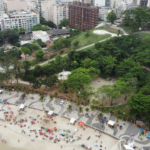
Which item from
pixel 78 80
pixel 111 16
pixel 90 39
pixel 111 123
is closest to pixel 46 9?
pixel 111 16

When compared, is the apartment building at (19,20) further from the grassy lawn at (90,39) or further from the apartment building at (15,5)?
the grassy lawn at (90,39)

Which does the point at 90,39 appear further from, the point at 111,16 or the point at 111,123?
the point at 111,123

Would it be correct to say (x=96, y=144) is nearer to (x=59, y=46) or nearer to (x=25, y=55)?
(x=59, y=46)

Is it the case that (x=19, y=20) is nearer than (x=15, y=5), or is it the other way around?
(x=19, y=20)

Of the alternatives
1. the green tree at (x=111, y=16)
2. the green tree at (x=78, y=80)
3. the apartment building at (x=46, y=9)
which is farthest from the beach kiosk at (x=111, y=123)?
the apartment building at (x=46, y=9)

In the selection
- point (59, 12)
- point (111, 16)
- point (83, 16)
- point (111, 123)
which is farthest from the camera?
point (59, 12)

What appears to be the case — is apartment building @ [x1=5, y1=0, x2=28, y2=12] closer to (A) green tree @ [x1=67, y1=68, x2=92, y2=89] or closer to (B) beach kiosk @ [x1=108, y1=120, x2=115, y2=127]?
(A) green tree @ [x1=67, y1=68, x2=92, y2=89]

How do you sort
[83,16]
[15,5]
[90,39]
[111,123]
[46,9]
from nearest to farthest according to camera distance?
1. [111,123]
2. [90,39]
3. [83,16]
4. [15,5]
5. [46,9]

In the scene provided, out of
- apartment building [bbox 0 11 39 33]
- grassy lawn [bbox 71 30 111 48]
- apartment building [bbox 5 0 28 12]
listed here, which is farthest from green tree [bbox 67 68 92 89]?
apartment building [bbox 5 0 28 12]

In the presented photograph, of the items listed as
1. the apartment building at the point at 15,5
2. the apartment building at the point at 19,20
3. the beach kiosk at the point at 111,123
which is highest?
the apartment building at the point at 15,5
